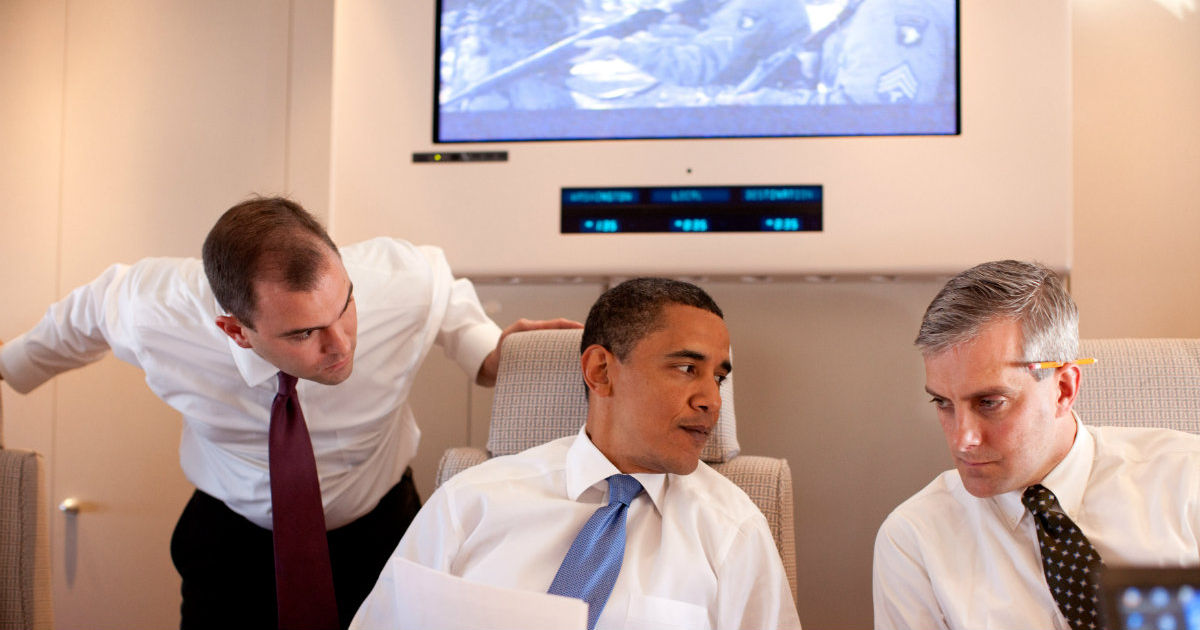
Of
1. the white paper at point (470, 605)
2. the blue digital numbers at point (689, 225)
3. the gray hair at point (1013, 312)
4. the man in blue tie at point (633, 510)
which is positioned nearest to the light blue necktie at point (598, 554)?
the man in blue tie at point (633, 510)

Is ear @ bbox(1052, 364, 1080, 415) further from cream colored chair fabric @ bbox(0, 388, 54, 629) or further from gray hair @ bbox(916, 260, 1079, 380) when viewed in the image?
cream colored chair fabric @ bbox(0, 388, 54, 629)

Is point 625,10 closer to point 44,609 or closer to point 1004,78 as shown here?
point 1004,78

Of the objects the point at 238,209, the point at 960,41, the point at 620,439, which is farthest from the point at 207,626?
the point at 960,41

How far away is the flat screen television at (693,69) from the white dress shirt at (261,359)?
444 millimetres

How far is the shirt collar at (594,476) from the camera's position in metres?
1.43

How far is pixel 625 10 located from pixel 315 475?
1.19m

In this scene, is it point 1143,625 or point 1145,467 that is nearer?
point 1143,625

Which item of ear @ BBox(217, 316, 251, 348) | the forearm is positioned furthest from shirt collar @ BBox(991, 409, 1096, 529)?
the forearm

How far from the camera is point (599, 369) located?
151 centimetres

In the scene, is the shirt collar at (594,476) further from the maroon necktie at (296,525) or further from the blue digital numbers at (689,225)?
the blue digital numbers at (689,225)

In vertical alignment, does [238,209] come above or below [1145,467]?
above

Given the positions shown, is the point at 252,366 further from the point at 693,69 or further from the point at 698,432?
the point at 693,69

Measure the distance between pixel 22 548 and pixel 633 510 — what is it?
118 cm

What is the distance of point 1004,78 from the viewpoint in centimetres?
191
